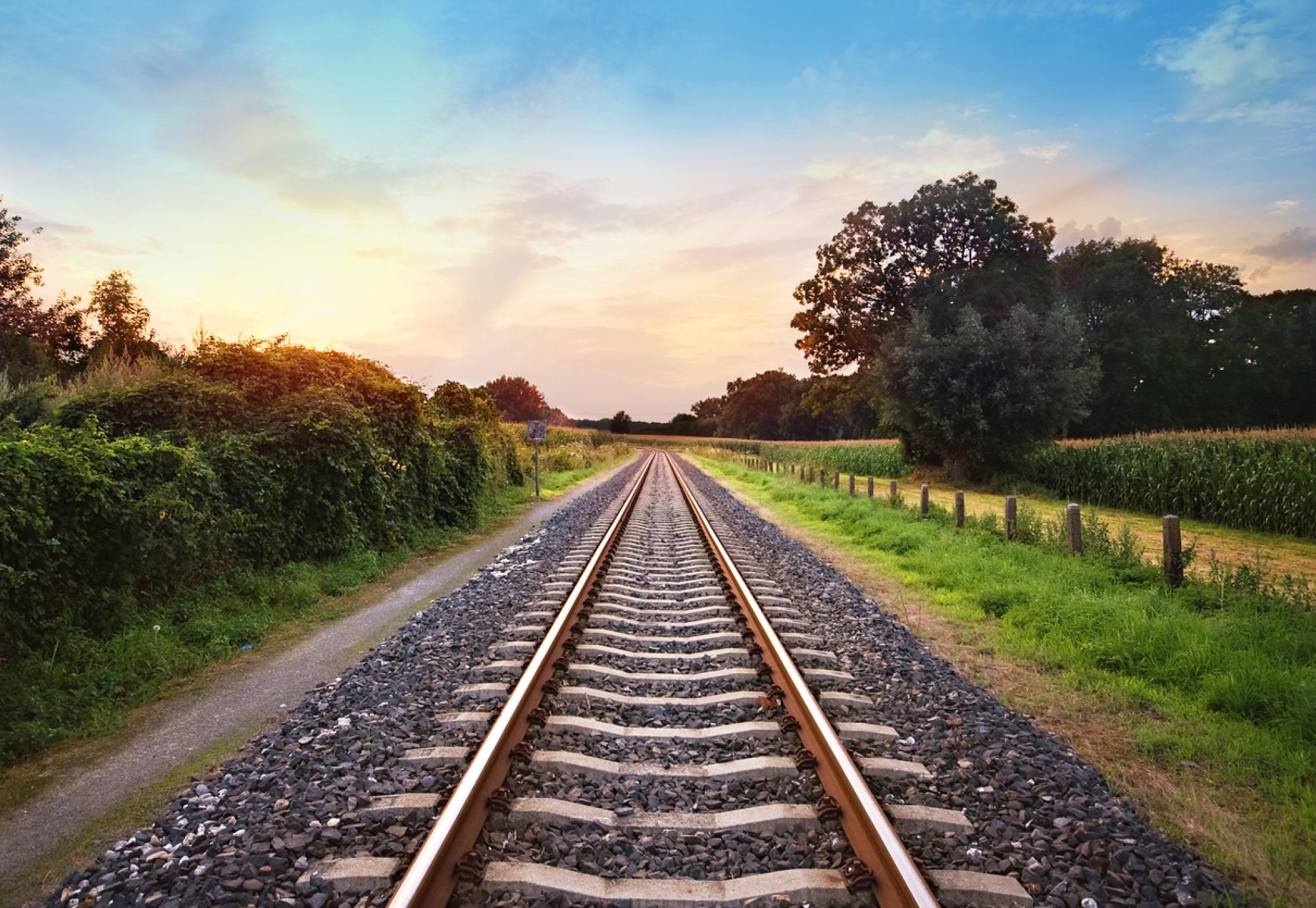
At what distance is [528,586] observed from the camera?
309 inches

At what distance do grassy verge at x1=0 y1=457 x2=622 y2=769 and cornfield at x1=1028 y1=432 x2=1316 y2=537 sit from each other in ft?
56.1

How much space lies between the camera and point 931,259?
Answer: 37000 millimetres

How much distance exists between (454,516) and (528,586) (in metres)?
6.39

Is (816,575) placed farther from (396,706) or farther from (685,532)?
(396,706)

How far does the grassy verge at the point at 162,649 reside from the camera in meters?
4.50

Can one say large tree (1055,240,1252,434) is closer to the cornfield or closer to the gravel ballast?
the cornfield

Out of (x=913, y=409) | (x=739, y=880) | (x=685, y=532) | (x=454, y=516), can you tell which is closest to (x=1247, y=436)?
(x=913, y=409)

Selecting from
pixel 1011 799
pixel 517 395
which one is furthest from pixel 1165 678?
pixel 517 395

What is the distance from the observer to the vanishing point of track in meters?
2.53

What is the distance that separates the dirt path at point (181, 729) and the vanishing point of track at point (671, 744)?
4.77ft

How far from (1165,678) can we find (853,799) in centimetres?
370

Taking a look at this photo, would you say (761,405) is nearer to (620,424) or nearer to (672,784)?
(620,424)

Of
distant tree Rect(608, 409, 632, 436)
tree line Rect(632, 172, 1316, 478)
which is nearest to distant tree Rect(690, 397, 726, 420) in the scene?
distant tree Rect(608, 409, 632, 436)

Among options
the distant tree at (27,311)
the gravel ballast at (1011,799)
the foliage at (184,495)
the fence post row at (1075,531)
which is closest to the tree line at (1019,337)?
the fence post row at (1075,531)
